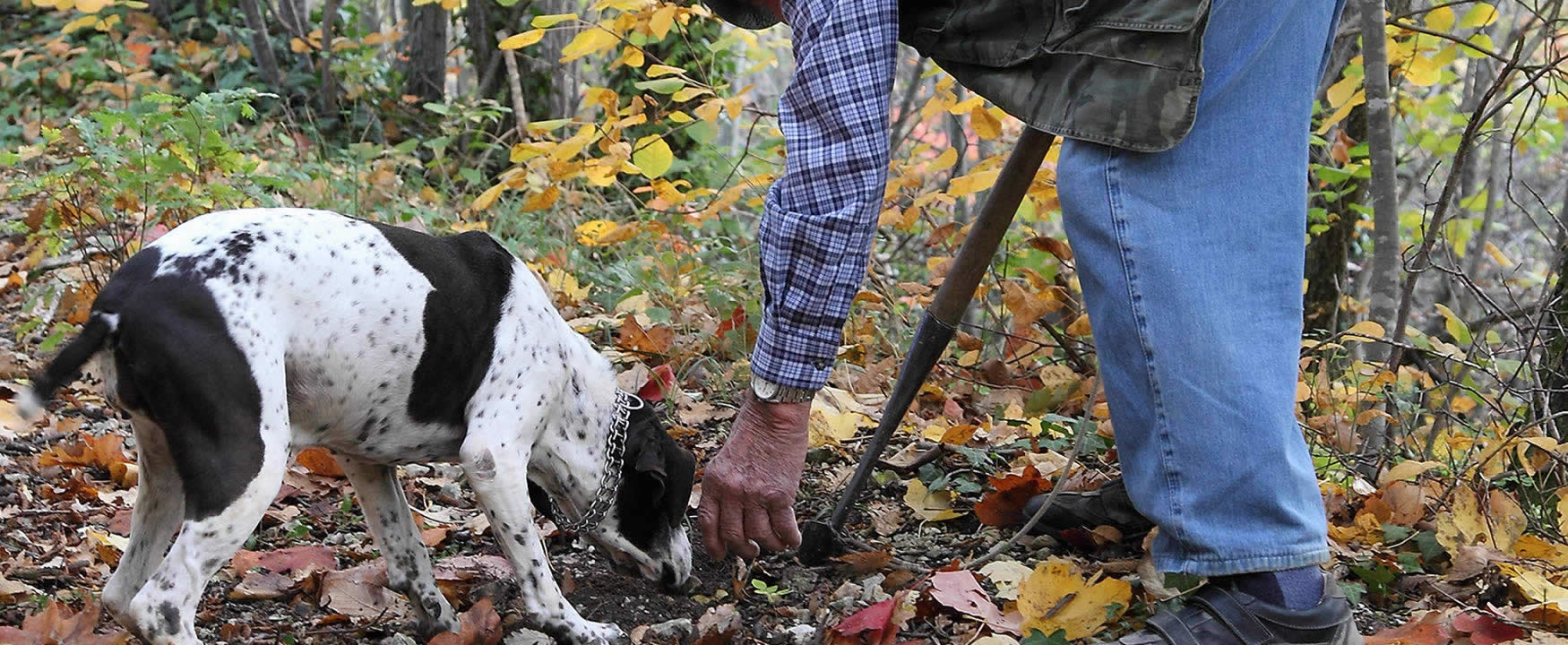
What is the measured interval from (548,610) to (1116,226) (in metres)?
1.51

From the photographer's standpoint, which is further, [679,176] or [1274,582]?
[679,176]

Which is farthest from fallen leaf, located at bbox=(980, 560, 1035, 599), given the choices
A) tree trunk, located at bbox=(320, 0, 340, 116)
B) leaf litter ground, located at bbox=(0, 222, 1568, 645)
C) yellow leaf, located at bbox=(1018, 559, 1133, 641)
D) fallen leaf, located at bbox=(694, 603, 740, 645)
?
tree trunk, located at bbox=(320, 0, 340, 116)

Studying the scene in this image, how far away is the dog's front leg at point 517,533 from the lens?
2.88 m

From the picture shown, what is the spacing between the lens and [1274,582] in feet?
7.59

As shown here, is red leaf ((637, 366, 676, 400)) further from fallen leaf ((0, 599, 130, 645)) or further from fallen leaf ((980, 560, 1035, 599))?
fallen leaf ((0, 599, 130, 645))

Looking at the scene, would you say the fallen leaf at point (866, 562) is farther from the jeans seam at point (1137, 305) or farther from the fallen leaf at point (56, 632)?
the fallen leaf at point (56, 632)

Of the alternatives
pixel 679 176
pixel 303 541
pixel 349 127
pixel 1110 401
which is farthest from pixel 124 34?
pixel 1110 401

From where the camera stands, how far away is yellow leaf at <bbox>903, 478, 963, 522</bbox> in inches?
141

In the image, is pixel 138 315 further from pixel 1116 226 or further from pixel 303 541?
pixel 1116 226

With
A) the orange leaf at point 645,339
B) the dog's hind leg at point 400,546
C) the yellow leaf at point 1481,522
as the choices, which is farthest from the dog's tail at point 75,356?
the yellow leaf at point 1481,522

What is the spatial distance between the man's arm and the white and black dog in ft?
1.95

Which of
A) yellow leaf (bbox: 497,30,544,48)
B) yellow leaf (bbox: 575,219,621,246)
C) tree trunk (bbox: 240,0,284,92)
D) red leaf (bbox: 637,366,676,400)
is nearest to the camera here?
yellow leaf (bbox: 497,30,544,48)

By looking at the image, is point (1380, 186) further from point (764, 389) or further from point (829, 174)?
point (764, 389)

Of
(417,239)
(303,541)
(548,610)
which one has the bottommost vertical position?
(303,541)
